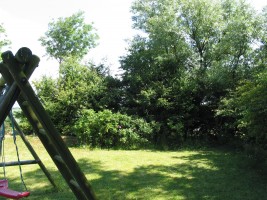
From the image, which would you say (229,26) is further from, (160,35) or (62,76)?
(62,76)

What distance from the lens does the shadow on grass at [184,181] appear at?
238 inches

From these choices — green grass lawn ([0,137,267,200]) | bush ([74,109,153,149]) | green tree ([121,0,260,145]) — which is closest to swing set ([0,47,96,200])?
green grass lawn ([0,137,267,200])

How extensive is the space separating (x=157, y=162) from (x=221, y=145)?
5.33 m

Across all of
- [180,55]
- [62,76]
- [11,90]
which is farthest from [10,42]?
[11,90]

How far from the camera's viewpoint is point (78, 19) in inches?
1661

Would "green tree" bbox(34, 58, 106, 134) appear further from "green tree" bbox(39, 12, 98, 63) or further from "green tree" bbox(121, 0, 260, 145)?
"green tree" bbox(39, 12, 98, 63)

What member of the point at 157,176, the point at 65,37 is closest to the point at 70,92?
the point at 157,176

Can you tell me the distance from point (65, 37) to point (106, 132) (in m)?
31.4

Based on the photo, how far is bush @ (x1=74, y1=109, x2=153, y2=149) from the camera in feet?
40.2

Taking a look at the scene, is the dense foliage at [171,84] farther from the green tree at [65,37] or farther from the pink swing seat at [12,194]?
the green tree at [65,37]

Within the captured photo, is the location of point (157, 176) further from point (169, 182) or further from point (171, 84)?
point (171, 84)

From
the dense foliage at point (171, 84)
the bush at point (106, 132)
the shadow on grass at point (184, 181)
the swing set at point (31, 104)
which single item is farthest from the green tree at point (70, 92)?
the swing set at point (31, 104)

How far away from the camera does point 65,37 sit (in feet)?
135

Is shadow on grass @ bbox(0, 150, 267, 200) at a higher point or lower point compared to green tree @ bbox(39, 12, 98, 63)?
lower
